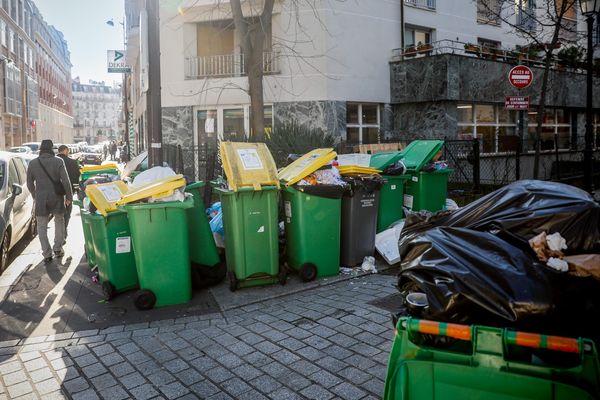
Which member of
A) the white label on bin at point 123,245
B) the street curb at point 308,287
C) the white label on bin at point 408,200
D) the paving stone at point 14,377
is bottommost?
the paving stone at point 14,377

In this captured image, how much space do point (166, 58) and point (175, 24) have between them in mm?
1125

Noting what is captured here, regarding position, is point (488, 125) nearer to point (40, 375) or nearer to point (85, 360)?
point (85, 360)

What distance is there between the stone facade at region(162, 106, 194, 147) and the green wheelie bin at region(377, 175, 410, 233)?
10076mm

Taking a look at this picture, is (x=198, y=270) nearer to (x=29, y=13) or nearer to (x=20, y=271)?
(x=20, y=271)

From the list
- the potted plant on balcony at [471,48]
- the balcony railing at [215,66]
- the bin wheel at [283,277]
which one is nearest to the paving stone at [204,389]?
the bin wheel at [283,277]

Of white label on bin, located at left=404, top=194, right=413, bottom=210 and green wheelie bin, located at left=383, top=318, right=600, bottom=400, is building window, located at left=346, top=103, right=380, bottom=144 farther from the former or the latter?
Answer: green wheelie bin, located at left=383, top=318, right=600, bottom=400

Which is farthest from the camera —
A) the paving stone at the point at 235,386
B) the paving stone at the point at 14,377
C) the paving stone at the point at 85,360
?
the paving stone at the point at 85,360

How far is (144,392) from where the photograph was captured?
3408 mm

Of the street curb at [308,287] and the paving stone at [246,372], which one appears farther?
the street curb at [308,287]

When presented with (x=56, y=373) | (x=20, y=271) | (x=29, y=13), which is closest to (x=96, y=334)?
(x=56, y=373)

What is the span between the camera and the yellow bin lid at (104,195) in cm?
541

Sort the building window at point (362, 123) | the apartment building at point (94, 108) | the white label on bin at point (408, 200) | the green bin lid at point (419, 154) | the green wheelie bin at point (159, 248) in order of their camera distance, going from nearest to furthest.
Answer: the green wheelie bin at point (159, 248) → the white label on bin at point (408, 200) → the green bin lid at point (419, 154) → the building window at point (362, 123) → the apartment building at point (94, 108)

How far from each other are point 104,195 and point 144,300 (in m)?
1.35

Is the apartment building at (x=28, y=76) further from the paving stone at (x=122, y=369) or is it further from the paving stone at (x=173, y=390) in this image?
the paving stone at (x=173, y=390)
